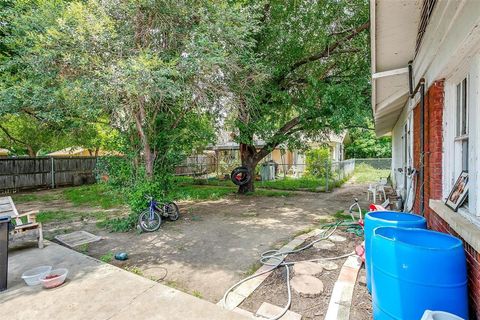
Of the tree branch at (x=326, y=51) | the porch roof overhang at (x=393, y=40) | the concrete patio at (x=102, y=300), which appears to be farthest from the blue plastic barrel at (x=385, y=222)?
the tree branch at (x=326, y=51)

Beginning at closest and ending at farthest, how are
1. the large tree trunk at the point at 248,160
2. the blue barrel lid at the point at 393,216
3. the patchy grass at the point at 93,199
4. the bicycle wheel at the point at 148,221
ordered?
the blue barrel lid at the point at 393,216
the bicycle wheel at the point at 148,221
the patchy grass at the point at 93,199
the large tree trunk at the point at 248,160

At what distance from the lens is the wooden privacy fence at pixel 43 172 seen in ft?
38.5

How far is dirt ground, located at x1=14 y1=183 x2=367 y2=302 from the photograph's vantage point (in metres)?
3.61

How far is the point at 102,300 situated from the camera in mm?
2834

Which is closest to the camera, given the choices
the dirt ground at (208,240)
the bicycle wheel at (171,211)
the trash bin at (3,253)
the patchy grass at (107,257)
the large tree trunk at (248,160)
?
the trash bin at (3,253)

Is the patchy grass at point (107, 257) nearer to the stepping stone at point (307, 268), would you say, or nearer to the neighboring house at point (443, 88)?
the stepping stone at point (307, 268)

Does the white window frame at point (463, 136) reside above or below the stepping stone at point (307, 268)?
above

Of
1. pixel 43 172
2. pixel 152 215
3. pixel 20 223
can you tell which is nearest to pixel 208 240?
pixel 152 215

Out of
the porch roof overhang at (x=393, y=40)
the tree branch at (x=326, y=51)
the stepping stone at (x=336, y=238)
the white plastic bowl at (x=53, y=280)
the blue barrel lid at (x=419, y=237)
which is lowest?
the stepping stone at (x=336, y=238)

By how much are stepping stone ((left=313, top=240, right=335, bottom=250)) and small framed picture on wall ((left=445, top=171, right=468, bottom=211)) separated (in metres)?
2.08

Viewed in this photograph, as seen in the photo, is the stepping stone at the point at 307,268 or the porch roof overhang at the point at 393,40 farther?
the stepping stone at the point at 307,268

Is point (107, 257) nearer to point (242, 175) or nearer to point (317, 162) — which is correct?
point (242, 175)

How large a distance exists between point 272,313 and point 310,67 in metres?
8.17

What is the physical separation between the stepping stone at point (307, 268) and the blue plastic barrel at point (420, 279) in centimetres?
149
